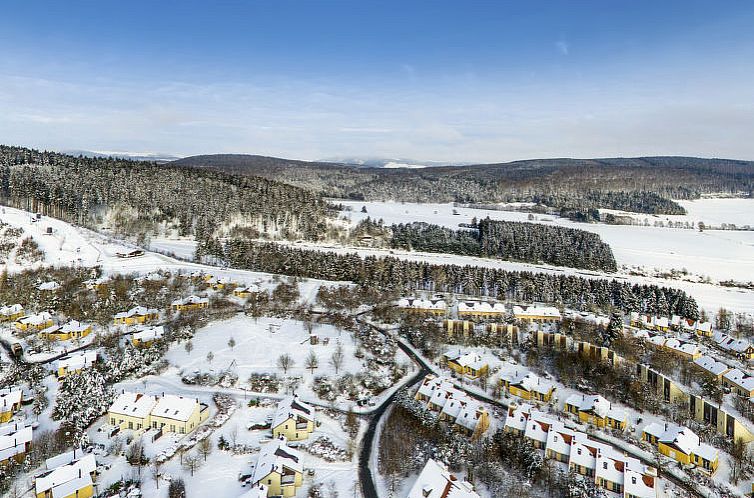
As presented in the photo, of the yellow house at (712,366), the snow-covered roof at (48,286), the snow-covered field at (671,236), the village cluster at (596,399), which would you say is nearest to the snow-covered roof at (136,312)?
the snow-covered roof at (48,286)

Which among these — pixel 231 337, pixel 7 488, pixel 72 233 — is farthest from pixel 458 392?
pixel 72 233

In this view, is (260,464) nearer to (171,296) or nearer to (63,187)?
(171,296)

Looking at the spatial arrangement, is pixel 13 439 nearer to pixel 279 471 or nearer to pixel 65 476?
pixel 65 476

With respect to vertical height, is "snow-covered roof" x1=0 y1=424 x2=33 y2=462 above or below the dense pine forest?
below

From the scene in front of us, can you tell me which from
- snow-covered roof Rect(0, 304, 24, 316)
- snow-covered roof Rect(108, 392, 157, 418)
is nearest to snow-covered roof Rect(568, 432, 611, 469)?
snow-covered roof Rect(108, 392, 157, 418)

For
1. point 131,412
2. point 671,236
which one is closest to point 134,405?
point 131,412

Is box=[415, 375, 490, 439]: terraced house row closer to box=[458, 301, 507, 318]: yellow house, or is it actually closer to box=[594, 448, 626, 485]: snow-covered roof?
box=[594, 448, 626, 485]: snow-covered roof
